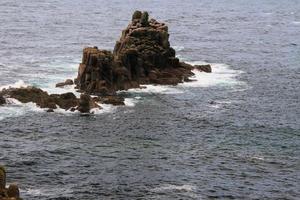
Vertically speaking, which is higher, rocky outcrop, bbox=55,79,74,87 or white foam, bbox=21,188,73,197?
rocky outcrop, bbox=55,79,74,87

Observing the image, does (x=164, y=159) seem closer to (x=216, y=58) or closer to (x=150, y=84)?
(x=150, y=84)

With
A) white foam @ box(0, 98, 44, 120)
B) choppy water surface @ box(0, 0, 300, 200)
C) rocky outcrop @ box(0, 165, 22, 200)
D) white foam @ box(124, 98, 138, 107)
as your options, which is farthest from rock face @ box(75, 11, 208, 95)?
rocky outcrop @ box(0, 165, 22, 200)

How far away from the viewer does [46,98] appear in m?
110

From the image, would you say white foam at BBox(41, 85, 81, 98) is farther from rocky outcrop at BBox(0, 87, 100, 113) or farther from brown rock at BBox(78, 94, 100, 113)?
brown rock at BBox(78, 94, 100, 113)

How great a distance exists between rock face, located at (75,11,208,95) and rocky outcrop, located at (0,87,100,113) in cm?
874

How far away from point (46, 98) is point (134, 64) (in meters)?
24.0

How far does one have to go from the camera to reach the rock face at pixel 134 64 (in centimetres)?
11831

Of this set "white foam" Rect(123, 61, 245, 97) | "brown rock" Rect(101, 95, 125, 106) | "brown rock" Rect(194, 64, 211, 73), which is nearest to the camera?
"brown rock" Rect(101, 95, 125, 106)

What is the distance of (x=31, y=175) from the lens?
78688 mm

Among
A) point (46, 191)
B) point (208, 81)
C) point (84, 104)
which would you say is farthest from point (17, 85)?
point (46, 191)

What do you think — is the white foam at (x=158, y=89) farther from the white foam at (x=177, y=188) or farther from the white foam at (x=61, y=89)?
the white foam at (x=177, y=188)

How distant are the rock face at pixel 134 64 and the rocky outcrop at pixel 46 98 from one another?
28.7ft

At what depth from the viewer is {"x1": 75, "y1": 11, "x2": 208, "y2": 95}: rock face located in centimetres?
11831

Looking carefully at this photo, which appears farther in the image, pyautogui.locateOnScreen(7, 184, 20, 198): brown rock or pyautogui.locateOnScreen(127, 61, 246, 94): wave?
pyautogui.locateOnScreen(127, 61, 246, 94): wave
